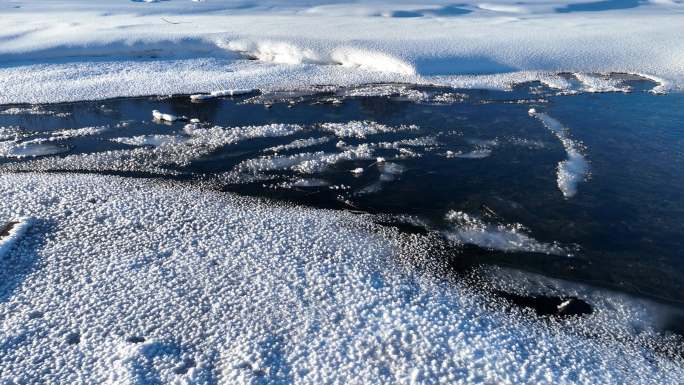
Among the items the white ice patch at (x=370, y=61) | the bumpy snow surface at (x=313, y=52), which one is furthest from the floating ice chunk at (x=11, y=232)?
the white ice patch at (x=370, y=61)

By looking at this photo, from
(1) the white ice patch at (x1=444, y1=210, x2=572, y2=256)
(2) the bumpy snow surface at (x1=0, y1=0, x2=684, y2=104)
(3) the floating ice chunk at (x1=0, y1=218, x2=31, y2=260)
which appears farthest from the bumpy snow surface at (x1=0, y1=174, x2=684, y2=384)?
(2) the bumpy snow surface at (x1=0, y1=0, x2=684, y2=104)

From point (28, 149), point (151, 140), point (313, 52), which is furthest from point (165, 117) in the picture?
point (313, 52)

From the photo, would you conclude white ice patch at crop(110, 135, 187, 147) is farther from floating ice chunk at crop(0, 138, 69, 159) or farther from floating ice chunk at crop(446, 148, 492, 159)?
floating ice chunk at crop(446, 148, 492, 159)

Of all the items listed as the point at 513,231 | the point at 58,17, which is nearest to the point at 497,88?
the point at 513,231

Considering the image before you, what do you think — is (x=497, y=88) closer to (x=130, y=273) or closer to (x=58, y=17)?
(x=130, y=273)

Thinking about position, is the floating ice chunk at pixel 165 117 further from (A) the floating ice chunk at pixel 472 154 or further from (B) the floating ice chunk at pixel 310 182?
(A) the floating ice chunk at pixel 472 154
